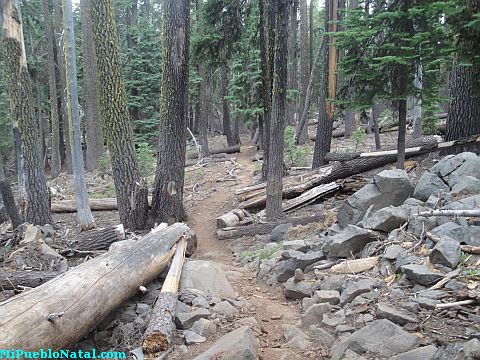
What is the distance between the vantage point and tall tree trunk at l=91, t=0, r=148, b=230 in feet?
29.6

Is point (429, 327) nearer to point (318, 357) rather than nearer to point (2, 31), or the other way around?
point (318, 357)

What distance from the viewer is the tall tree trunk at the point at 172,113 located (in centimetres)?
936

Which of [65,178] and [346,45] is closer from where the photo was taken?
[346,45]

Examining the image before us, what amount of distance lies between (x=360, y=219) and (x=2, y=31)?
917cm

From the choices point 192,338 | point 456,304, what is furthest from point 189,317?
point 456,304

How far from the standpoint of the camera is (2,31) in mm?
9570

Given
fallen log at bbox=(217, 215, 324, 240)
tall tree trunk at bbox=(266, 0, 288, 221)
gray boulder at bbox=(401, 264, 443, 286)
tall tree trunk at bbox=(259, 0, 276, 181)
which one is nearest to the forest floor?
fallen log at bbox=(217, 215, 324, 240)

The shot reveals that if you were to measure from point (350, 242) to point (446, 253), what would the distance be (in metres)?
1.50

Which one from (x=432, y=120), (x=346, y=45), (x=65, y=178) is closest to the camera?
(x=346, y=45)

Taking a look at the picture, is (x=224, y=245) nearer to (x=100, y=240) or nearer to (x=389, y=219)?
(x=100, y=240)

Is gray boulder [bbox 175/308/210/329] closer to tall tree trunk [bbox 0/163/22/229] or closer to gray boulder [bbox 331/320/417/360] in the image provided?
gray boulder [bbox 331/320/417/360]

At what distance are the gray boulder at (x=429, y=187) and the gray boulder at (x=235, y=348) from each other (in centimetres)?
413

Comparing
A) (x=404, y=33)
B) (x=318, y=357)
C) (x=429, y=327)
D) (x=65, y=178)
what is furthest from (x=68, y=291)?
(x=65, y=178)

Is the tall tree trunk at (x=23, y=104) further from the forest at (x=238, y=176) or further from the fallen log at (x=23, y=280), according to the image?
the fallen log at (x=23, y=280)
